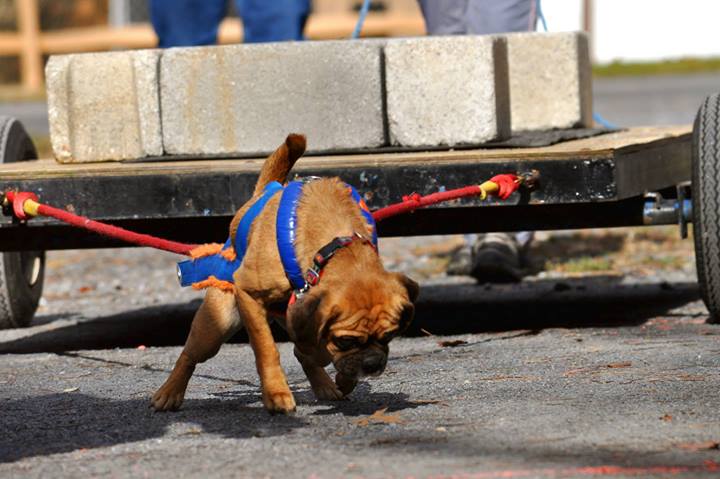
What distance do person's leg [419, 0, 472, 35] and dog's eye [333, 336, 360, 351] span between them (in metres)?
3.90

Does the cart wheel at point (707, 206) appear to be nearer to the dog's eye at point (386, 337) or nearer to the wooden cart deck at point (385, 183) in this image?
the wooden cart deck at point (385, 183)

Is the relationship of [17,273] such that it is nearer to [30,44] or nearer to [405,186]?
[405,186]

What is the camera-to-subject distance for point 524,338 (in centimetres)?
571

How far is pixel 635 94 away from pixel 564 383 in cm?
1322

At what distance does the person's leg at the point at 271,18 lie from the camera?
8.35 metres

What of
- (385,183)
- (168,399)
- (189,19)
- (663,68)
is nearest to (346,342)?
(168,399)

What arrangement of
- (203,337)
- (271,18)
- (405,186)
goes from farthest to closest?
(271,18), (405,186), (203,337)

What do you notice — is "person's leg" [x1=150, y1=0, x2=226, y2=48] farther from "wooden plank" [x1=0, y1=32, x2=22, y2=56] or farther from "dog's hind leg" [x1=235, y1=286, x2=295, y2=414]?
"wooden plank" [x1=0, y1=32, x2=22, y2=56]

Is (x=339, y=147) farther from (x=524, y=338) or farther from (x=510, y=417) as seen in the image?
(x=510, y=417)

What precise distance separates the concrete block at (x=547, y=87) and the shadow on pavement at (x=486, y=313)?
2.81ft

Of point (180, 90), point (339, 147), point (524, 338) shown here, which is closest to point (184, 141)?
point (180, 90)

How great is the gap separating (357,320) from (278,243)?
375 millimetres

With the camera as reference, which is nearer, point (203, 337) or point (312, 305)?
point (312, 305)

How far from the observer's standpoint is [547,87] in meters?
6.74
